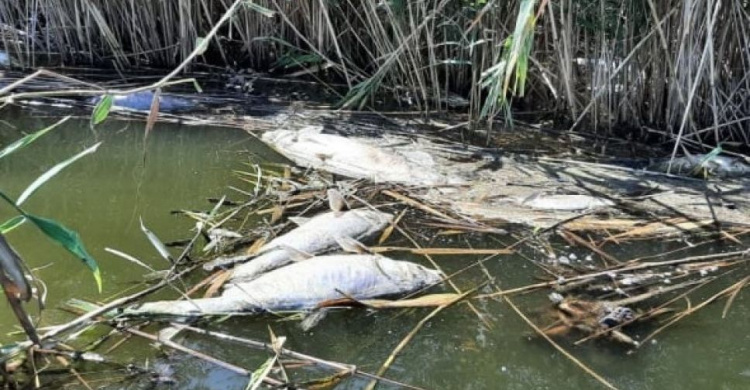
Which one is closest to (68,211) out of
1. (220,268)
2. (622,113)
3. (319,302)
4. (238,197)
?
(238,197)

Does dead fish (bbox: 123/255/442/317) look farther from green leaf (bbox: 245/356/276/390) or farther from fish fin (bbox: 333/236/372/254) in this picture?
green leaf (bbox: 245/356/276/390)

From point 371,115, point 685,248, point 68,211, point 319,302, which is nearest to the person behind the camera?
point 319,302

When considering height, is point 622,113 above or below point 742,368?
above

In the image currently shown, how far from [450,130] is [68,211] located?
7.21 feet

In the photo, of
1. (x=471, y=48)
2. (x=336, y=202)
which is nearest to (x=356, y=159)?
(x=336, y=202)

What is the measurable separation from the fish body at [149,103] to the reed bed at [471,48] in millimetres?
751

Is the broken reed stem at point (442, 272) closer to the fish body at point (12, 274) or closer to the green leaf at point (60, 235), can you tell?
the green leaf at point (60, 235)

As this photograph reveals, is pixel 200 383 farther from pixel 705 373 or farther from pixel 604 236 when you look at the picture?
pixel 604 236

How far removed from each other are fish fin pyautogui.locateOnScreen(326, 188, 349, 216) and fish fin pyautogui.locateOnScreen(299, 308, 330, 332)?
0.73m

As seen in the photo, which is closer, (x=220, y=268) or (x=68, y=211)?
(x=220, y=268)

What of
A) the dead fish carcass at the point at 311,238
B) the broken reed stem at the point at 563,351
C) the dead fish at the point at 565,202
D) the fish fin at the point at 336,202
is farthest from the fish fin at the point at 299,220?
the dead fish at the point at 565,202

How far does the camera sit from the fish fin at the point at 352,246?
9.74ft

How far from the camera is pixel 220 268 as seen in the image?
2859 millimetres

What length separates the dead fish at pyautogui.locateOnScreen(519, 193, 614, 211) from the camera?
11.4 feet
